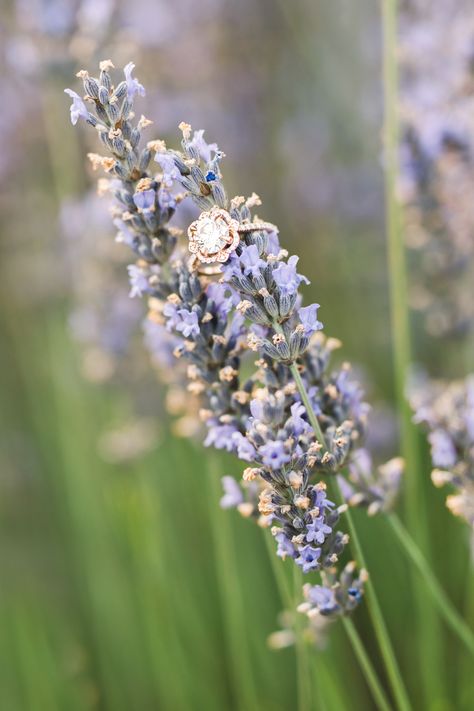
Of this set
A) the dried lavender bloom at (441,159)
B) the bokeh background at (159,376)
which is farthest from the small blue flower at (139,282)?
the dried lavender bloom at (441,159)

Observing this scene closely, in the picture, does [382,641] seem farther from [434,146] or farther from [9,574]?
[9,574]

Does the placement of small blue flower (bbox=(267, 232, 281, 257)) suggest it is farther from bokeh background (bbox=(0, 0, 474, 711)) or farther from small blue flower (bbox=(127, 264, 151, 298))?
bokeh background (bbox=(0, 0, 474, 711))

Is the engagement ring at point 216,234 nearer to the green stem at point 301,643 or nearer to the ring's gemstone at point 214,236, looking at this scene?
the ring's gemstone at point 214,236

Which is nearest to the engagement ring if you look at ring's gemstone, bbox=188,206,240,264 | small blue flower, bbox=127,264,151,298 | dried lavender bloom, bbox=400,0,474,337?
ring's gemstone, bbox=188,206,240,264

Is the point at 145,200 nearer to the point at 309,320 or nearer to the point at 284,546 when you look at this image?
the point at 309,320

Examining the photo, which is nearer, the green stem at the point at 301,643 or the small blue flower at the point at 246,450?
the small blue flower at the point at 246,450
